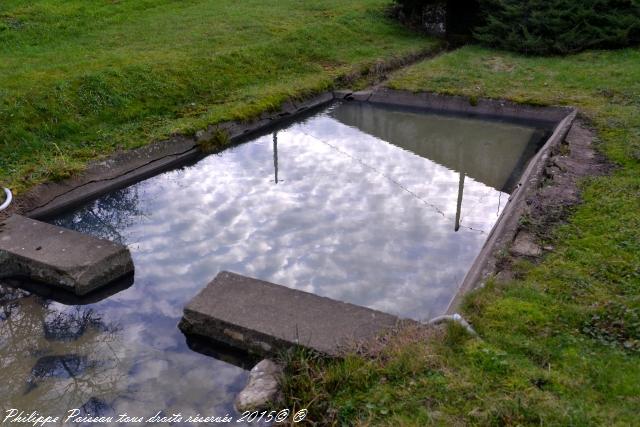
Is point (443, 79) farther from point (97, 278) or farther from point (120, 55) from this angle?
point (97, 278)

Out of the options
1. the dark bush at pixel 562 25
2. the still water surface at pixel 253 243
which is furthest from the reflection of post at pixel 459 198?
the dark bush at pixel 562 25

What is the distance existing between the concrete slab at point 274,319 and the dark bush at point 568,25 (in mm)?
13313

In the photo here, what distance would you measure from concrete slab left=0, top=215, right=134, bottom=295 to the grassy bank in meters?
2.87

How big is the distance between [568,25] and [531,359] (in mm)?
14712

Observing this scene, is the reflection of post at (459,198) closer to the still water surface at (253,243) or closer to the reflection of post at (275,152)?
the still water surface at (253,243)

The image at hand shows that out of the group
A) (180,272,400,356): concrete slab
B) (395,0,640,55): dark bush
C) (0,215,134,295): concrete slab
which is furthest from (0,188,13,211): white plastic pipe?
(395,0,640,55): dark bush

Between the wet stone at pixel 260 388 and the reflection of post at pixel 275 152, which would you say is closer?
the wet stone at pixel 260 388

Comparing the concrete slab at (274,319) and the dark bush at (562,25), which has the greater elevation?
the dark bush at (562,25)

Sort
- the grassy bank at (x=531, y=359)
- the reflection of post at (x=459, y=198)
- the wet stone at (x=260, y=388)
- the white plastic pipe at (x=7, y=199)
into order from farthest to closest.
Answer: the reflection of post at (x=459, y=198) → the white plastic pipe at (x=7, y=199) → the wet stone at (x=260, y=388) → the grassy bank at (x=531, y=359)

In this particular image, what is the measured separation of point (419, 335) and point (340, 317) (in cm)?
89

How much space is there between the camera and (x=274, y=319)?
19.2 ft

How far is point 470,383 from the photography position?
4.51m

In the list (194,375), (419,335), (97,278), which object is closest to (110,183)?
(97,278)

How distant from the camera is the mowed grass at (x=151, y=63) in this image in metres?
10.5
